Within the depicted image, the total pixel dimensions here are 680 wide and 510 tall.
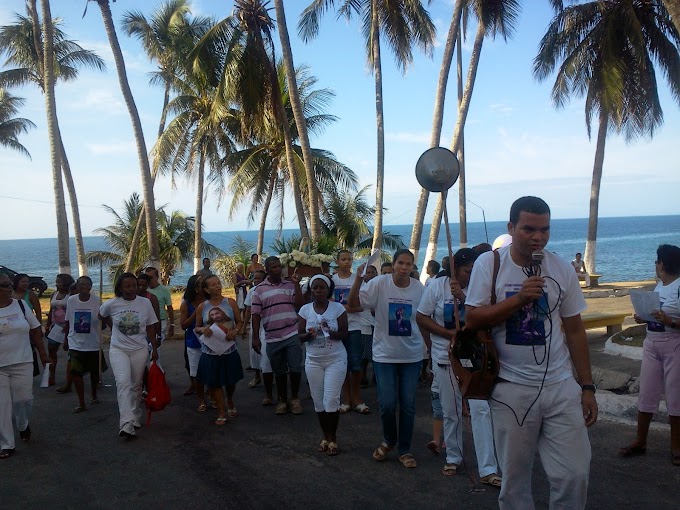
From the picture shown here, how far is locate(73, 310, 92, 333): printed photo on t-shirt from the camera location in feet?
28.8

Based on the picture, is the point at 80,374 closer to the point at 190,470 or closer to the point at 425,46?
the point at 190,470

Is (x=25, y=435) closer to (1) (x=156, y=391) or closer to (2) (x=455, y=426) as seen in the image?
(1) (x=156, y=391)

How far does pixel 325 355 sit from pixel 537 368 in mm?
3413

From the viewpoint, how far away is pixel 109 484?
5789 mm

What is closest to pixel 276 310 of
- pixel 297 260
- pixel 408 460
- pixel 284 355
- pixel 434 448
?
pixel 284 355

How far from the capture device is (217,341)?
7922mm

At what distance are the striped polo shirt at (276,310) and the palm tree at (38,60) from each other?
57.9 ft

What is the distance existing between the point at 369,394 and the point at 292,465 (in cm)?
312

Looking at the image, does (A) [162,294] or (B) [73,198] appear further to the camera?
(B) [73,198]

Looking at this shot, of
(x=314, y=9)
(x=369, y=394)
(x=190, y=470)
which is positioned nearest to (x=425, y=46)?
(x=314, y=9)

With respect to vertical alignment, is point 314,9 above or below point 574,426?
above

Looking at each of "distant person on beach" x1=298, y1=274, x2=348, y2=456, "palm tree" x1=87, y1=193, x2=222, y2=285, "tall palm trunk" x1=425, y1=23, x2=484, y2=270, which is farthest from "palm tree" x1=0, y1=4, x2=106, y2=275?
"distant person on beach" x1=298, y1=274, x2=348, y2=456

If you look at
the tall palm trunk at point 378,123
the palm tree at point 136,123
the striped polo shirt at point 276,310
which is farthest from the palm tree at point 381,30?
the striped polo shirt at point 276,310

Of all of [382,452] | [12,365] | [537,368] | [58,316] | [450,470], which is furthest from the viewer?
[58,316]
